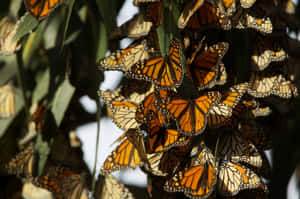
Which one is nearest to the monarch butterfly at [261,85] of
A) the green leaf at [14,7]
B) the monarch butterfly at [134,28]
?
the monarch butterfly at [134,28]

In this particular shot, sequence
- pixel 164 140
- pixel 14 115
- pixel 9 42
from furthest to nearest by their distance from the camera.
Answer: pixel 14 115 < pixel 9 42 < pixel 164 140

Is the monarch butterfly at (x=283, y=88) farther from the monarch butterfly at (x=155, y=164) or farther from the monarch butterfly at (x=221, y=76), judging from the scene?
the monarch butterfly at (x=155, y=164)

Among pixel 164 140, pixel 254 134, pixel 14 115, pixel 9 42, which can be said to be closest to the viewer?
pixel 164 140

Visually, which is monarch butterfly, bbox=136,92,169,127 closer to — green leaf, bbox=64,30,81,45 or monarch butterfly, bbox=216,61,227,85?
monarch butterfly, bbox=216,61,227,85

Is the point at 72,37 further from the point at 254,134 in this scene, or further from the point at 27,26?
the point at 254,134

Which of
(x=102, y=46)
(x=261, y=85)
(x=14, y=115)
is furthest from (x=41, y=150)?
(x=261, y=85)

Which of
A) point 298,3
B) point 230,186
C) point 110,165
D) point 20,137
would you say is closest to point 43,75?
point 20,137
